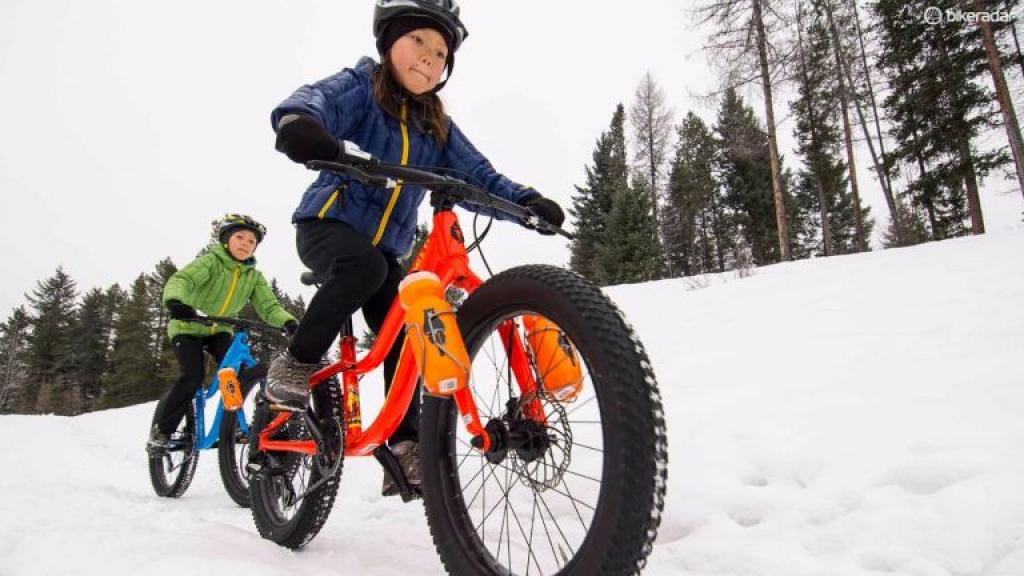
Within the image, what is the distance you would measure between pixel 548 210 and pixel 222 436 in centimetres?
354

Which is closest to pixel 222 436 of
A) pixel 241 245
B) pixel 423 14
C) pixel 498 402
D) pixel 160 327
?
pixel 241 245

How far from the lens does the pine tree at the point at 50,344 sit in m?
40.6

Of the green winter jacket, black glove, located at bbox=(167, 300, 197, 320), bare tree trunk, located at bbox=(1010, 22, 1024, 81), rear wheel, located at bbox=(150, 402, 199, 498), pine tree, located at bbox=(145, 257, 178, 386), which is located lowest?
rear wheel, located at bbox=(150, 402, 199, 498)

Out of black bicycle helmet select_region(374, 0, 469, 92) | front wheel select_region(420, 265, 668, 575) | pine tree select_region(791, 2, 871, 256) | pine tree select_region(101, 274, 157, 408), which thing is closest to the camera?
front wheel select_region(420, 265, 668, 575)

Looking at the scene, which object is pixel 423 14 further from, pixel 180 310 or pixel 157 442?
pixel 157 442

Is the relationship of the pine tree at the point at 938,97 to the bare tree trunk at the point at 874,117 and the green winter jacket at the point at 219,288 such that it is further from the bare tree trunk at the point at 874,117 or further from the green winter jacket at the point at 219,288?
the green winter jacket at the point at 219,288

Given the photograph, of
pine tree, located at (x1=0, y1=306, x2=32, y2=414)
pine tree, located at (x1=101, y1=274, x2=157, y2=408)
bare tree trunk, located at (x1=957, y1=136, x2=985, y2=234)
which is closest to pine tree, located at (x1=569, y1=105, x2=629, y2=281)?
bare tree trunk, located at (x1=957, y1=136, x2=985, y2=234)

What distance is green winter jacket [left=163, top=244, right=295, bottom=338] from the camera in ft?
17.2

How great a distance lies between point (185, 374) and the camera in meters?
5.14

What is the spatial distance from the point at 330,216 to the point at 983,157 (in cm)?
2343

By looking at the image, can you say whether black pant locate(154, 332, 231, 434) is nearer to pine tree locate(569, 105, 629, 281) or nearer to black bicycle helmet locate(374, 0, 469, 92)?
black bicycle helmet locate(374, 0, 469, 92)

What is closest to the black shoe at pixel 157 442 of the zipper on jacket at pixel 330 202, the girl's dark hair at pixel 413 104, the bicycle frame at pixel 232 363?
the bicycle frame at pixel 232 363

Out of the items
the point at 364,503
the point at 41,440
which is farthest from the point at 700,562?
the point at 41,440

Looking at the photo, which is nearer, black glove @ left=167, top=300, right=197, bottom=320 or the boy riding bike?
black glove @ left=167, top=300, right=197, bottom=320
